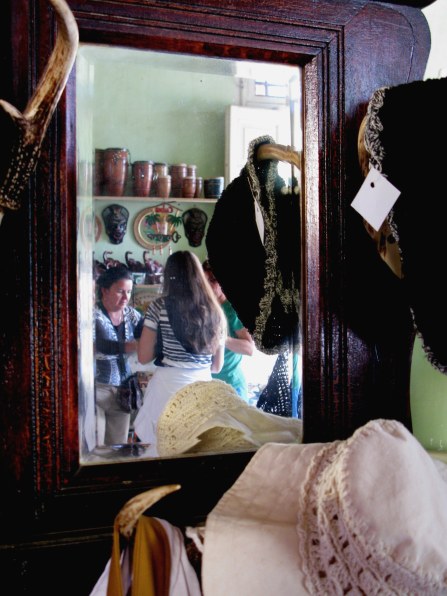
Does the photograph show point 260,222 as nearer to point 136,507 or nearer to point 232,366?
point 232,366

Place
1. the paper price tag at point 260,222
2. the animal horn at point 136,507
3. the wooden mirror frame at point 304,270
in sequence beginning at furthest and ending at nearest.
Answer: the paper price tag at point 260,222, the wooden mirror frame at point 304,270, the animal horn at point 136,507

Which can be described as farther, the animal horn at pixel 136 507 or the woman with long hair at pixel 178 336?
the woman with long hair at pixel 178 336

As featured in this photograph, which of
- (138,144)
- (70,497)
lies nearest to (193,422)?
(70,497)

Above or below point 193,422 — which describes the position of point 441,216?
above

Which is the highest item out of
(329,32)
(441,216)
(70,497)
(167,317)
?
(329,32)

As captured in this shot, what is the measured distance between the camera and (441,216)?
2.06 feet

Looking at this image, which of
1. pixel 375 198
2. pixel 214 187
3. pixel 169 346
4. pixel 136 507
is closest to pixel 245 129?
pixel 214 187

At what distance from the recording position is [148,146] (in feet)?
2.17

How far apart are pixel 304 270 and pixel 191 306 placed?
16 cm

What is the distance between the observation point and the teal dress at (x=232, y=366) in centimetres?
70

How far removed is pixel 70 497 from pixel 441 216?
55cm

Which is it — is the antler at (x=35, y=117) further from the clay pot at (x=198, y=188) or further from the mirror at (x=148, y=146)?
the clay pot at (x=198, y=188)

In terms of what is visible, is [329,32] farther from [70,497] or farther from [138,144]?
[70,497]

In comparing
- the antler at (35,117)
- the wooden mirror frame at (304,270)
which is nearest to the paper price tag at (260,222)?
the wooden mirror frame at (304,270)
